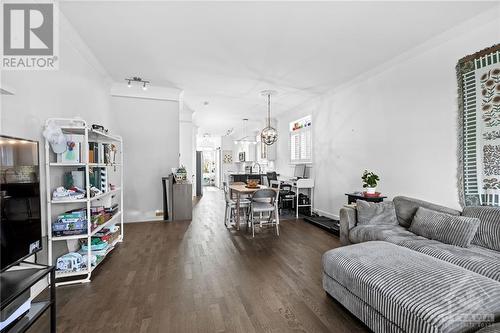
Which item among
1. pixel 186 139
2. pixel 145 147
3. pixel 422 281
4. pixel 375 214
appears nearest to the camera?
pixel 422 281

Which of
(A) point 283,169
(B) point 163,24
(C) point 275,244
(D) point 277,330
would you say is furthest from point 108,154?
(A) point 283,169

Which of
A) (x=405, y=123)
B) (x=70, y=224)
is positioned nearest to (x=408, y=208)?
(x=405, y=123)

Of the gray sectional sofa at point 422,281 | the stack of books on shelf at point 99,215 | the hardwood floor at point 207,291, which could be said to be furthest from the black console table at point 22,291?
the gray sectional sofa at point 422,281

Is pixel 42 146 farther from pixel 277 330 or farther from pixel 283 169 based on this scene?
pixel 283 169

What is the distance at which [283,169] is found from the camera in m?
7.71

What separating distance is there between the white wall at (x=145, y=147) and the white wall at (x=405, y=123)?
371 cm

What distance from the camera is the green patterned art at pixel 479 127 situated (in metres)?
2.53

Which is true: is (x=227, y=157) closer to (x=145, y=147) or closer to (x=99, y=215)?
(x=145, y=147)

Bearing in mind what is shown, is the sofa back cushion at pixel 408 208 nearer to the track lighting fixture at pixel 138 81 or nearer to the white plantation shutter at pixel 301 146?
the white plantation shutter at pixel 301 146

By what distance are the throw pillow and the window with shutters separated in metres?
3.13

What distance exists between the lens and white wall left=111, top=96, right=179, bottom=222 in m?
5.10

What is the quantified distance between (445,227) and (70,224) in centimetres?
402

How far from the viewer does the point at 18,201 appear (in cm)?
164

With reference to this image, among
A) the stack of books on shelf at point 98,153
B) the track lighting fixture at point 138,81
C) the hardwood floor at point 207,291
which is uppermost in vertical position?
the track lighting fixture at point 138,81
